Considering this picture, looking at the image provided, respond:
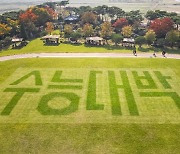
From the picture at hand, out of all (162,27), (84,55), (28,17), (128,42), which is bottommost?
(84,55)

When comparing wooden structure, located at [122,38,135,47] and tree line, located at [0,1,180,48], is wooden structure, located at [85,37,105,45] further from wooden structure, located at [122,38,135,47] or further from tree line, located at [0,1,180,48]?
wooden structure, located at [122,38,135,47]

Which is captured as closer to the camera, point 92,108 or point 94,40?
point 92,108

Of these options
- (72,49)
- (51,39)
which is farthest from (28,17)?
(72,49)

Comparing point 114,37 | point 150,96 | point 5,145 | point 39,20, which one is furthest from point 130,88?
point 39,20

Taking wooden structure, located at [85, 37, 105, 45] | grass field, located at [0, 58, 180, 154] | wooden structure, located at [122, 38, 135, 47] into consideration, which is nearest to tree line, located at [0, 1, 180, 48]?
wooden structure, located at [122, 38, 135, 47]

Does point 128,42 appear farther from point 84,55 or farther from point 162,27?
point 84,55

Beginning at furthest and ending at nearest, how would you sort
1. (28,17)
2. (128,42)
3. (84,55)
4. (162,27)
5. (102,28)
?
(28,17) < (102,28) < (162,27) < (128,42) < (84,55)

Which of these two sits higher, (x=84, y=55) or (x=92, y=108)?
(x=84, y=55)

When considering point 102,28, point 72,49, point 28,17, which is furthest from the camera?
point 28,17

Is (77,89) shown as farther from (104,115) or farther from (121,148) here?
(121,148)
